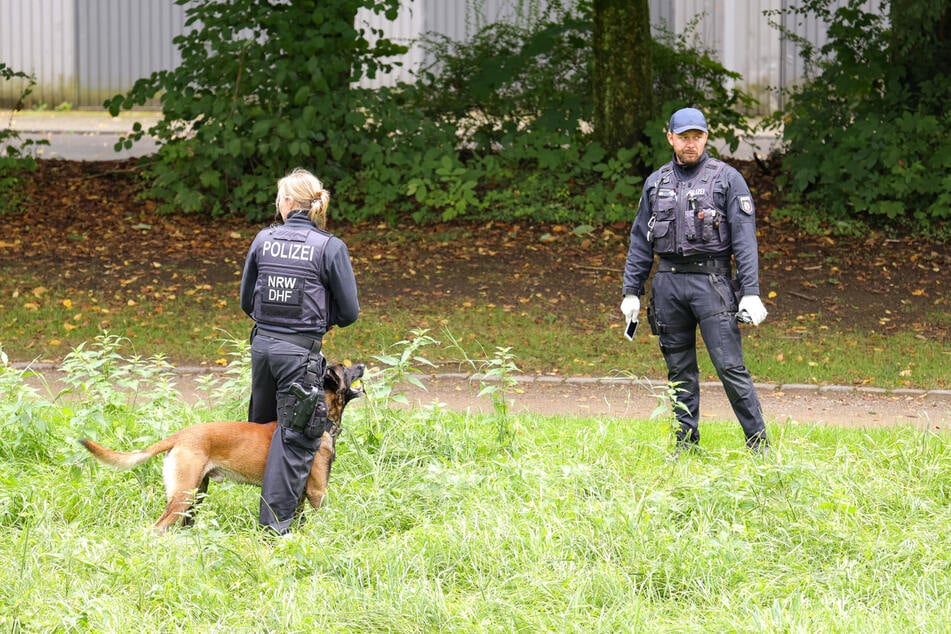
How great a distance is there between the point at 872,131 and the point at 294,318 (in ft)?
31.1

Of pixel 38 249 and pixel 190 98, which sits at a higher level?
pixel 190 98

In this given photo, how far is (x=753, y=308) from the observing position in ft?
20.6

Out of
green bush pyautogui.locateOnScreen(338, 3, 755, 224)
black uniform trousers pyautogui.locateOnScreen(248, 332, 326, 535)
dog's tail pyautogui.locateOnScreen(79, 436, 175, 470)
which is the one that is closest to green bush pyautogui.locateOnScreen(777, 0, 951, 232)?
green bush pyautogui.locateOnScreen(338, 3, 755, 224)

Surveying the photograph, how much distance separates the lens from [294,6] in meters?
13.6

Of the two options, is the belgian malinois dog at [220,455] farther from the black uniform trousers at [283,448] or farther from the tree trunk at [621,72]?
the tree trunk at [621,72]

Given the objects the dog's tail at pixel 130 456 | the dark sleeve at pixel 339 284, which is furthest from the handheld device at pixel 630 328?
the dog's tail at pixel 130 456

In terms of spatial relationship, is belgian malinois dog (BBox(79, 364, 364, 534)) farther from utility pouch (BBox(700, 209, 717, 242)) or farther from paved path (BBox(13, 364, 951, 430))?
paved path (BBox(13, 364, 951, 430))

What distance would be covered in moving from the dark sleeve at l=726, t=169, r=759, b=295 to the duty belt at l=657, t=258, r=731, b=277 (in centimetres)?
10

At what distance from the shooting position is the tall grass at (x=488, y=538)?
14.8 ft

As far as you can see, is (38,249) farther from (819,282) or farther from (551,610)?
(551,610)

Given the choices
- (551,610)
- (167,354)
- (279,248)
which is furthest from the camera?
(167,354)

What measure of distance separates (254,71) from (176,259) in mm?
2491

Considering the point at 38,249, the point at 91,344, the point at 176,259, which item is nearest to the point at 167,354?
the point at 91,344

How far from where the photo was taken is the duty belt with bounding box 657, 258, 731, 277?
6.42 meters
